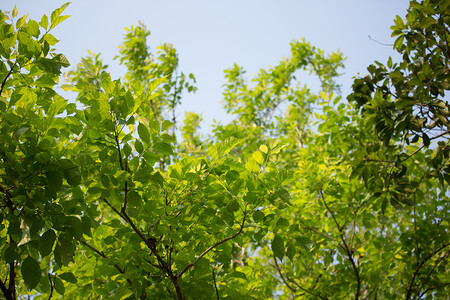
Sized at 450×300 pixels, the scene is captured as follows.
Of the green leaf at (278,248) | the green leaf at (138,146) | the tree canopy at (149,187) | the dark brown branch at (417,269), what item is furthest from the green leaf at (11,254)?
the dark brown branch at (417,269)

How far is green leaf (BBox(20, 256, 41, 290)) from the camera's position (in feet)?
5.02

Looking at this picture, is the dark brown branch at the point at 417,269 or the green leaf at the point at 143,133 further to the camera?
the dark brown branch at the point at 417,269

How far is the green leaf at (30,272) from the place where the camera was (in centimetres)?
153

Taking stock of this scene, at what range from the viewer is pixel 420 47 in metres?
3.34

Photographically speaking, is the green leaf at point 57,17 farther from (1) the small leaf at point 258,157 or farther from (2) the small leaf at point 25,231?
(1) the small leaf at point 258,157

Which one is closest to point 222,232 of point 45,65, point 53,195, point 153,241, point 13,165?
point 153,241

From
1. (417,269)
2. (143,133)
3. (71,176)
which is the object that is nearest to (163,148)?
(143,133)

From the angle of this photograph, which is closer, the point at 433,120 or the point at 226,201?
the point at 226,201

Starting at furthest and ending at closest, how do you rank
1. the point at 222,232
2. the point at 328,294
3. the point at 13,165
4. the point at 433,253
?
the point at 328,294
the point at 433,253
the point at 222,232
the point at 13,165

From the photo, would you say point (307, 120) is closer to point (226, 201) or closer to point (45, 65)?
point (226, 201)

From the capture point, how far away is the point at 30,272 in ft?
5.09

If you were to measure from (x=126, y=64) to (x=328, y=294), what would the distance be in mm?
5851

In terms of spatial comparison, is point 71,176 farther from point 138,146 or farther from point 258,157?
point 258,157

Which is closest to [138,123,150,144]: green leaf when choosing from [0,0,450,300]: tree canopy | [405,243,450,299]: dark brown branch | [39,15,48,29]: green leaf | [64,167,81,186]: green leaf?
[0,0,450,300]: tree canopy
